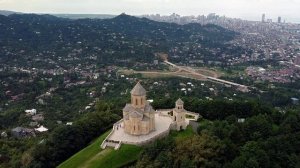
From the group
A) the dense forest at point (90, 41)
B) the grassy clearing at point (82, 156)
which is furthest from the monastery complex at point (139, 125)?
the dense forest at point (90, 41)

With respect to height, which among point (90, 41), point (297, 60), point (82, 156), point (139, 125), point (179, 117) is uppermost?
point (139, 125)

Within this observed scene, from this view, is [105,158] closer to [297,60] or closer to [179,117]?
[179,117]

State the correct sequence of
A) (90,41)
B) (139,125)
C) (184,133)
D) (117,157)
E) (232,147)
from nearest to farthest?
(232,147) → (117,157) → (139,125) → (184,133) → (90,41)

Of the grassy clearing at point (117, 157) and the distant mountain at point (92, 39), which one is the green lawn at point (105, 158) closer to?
the grassy clearing at point (117, 157)

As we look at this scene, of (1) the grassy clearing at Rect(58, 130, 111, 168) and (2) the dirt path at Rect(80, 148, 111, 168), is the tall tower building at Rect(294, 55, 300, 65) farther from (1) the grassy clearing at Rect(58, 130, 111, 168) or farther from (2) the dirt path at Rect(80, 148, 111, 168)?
(2) the dirt path at Rect(80, 148, 111, 168)

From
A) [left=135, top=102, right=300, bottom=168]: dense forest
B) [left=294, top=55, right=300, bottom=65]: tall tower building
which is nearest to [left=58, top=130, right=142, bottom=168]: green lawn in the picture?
[left=135, top=102, right=300, bottom=168]: dense forest

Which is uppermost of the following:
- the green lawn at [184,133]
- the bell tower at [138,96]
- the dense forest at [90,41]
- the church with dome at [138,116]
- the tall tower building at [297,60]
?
the bell tower at [138,96]

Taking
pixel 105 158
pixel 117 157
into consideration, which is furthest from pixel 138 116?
pixel 105 158

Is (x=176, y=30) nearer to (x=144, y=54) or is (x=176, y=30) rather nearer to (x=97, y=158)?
(x=144, y=54)
